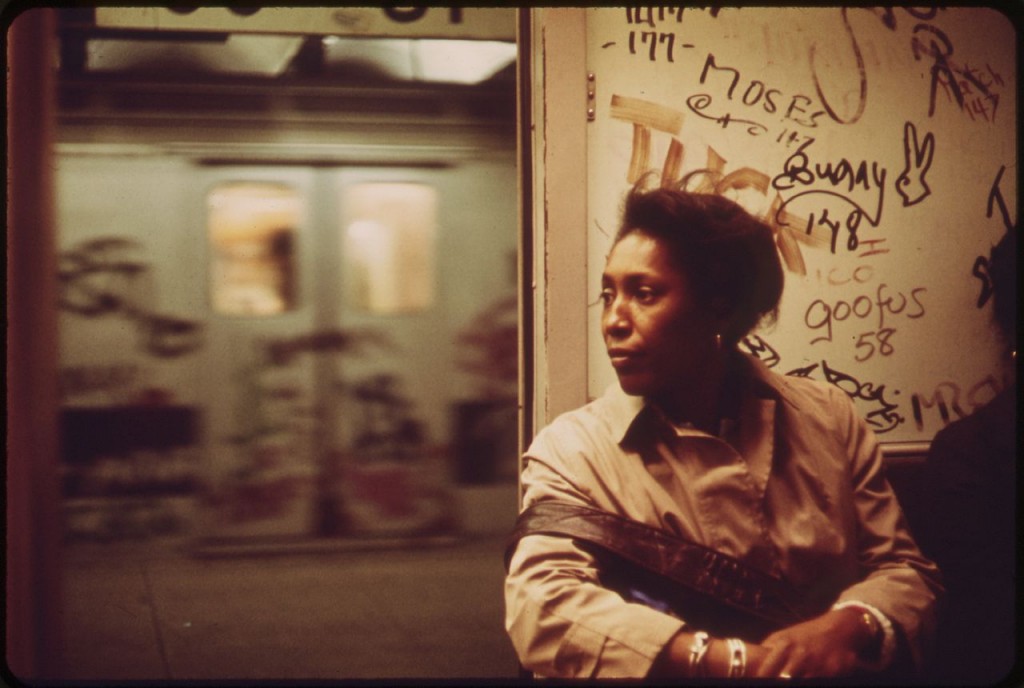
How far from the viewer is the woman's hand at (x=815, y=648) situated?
7.25ft

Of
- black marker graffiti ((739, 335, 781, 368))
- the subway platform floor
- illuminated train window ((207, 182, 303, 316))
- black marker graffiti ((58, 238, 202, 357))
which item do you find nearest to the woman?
black marker graffiti ((739, 335, 781, 368))

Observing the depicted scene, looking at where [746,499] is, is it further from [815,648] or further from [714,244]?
[714,244]

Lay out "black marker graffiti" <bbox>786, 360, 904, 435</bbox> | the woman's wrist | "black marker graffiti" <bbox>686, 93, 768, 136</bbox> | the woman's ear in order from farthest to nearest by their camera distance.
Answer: "black marker graffiti" <bbox>786, 360, 904, 435</bbox>
"black marker graffiti" <bbox>686, 93, 768, 136</bbox>
the woman's ear
the woman's wrist

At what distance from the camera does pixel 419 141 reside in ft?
21.7

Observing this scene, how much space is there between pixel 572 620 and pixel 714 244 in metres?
0.88

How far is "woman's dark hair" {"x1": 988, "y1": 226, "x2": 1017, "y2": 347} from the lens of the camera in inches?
119

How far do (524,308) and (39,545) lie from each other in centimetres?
145

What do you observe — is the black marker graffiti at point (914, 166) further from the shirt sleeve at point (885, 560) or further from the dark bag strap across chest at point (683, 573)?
the dark bag strap across chest at point (683, 573)

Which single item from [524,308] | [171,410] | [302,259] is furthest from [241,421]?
[524,308]

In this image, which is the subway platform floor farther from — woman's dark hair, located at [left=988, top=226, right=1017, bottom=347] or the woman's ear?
the woman's ear

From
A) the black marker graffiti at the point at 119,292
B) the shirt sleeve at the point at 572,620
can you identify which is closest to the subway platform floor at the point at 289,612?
the black marker graffiti at the point at 119,292

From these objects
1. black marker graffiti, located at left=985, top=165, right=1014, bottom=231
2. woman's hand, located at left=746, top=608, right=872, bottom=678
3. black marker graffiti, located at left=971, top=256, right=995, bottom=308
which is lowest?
woman's hand, located at left=746, top=608, right=872, bottom=678

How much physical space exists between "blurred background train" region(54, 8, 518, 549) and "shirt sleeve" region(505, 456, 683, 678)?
4392 mm

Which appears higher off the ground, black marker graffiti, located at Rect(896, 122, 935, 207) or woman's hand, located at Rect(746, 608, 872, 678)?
black marker graffiti, located at Rect(896, 122, 935, 207)
